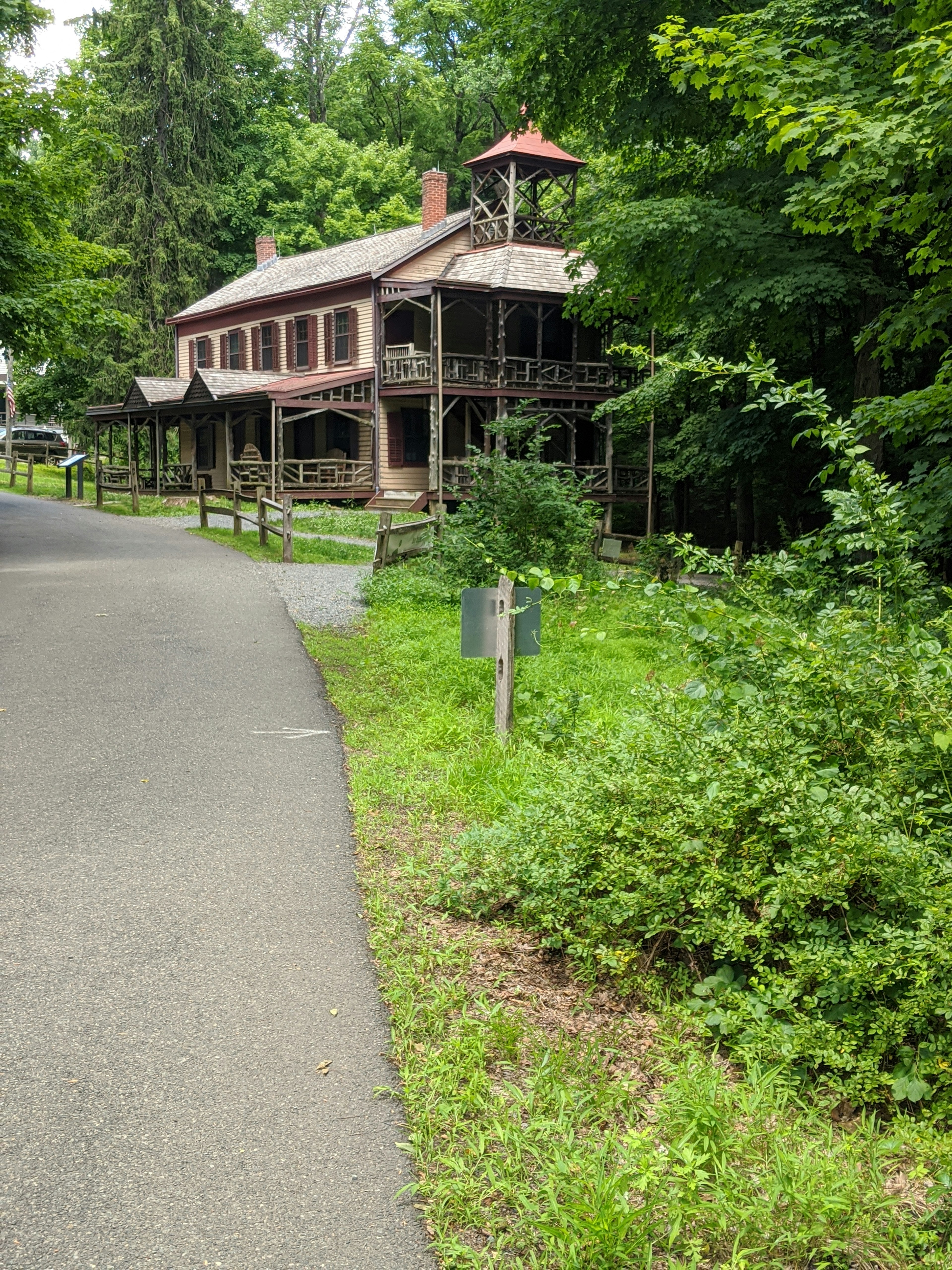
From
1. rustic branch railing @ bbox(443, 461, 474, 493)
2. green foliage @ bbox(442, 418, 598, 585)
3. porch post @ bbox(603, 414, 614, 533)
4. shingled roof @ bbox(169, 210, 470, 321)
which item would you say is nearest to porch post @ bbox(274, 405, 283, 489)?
rustic branch railing @ bbox(443, 461, 474, 493)

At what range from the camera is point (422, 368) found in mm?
32531

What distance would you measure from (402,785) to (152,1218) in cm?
407

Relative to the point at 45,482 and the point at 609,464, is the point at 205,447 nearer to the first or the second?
the point at 45,482

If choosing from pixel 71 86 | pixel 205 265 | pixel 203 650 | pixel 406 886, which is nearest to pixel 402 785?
pixel 406 886

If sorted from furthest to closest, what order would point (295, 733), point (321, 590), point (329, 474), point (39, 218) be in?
point (329, 474) < point (39, 218) < point (321, 590) < point (295, 733)

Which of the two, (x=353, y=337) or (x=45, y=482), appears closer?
(x=353, y=337)

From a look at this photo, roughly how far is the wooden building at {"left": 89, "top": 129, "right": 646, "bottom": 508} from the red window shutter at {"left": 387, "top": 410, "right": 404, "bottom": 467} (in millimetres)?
41

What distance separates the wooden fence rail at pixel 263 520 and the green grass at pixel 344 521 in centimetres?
55

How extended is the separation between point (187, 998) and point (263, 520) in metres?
17.9

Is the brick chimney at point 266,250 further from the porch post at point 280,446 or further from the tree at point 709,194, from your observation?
the tree at point 709,194

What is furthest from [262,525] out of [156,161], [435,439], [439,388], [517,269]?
[156,161]

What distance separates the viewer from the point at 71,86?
19016 millimetres

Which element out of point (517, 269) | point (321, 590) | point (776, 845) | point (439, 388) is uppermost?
point (517, 269)

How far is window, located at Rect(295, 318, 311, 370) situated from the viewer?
3853 centimetres
